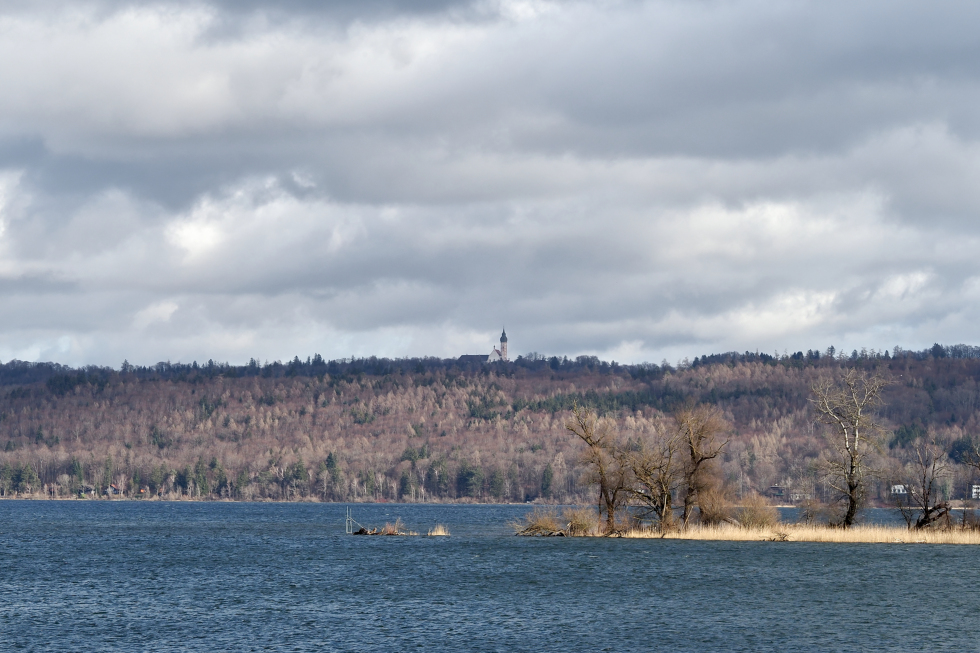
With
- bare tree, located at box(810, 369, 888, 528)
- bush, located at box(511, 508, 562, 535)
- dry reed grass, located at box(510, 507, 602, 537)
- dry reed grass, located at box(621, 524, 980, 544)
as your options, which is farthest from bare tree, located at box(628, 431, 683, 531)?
bare tree, located at box(810, 369, 888, 528)

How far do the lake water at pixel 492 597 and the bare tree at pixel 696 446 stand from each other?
539cm

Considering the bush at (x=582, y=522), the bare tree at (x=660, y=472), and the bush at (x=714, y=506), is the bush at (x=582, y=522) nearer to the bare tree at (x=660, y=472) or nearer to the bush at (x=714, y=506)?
the bare tree at (x=660, y=472)

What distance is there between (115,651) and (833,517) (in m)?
71.3

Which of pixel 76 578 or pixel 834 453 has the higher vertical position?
pixel 834 453

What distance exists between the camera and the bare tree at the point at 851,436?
306 ft

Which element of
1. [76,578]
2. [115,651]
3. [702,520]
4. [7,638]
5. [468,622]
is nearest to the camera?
[115,651]

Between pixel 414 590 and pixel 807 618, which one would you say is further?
pixel 414 590

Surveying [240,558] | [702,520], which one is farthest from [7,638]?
[702,520]

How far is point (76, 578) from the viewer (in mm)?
77875

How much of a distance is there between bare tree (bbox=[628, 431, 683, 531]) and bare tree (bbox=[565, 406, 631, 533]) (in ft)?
3.46

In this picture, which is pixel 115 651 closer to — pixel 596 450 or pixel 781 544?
pixel 596 450

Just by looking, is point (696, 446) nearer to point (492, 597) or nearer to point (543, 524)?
point (543, 524)

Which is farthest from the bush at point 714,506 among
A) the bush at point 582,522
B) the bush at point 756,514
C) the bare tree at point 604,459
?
the bush at point 582,522

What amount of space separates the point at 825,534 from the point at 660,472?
49.5ft
